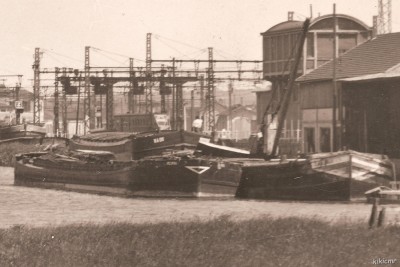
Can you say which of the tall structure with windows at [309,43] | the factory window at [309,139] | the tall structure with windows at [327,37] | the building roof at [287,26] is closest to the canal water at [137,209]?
the factory window at [309,139]

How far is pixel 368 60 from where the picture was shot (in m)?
40.1

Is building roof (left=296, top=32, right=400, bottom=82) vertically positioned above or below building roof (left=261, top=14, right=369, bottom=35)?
below

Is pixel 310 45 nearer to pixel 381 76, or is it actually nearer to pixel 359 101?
pixel 359 101

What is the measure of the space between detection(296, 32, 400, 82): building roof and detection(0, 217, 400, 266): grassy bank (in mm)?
25022

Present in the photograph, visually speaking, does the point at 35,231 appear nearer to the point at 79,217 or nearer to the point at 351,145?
the point at 79,217

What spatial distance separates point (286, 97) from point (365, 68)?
912 centimetres

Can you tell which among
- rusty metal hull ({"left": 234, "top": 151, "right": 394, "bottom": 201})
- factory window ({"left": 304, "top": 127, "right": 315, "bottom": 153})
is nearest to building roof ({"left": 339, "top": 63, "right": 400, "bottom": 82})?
factory window ({"left": 304, "top": 127, "right": 315, "bottom": 153})

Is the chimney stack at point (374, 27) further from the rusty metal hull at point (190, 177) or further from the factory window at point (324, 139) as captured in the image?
the rusty metal hull at point (190, 177)

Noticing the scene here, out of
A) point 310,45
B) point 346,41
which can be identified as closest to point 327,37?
point 310,45

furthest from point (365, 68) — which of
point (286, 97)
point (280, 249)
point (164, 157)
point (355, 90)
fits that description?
point (280, 249)

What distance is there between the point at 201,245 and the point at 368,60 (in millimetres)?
29674

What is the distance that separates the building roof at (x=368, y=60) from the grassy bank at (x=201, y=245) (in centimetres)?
2502

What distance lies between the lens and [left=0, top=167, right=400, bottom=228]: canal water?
2059 centimetres

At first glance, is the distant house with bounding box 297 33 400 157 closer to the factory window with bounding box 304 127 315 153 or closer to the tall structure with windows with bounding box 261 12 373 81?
the factory window with bounding box 304 127 315 153
